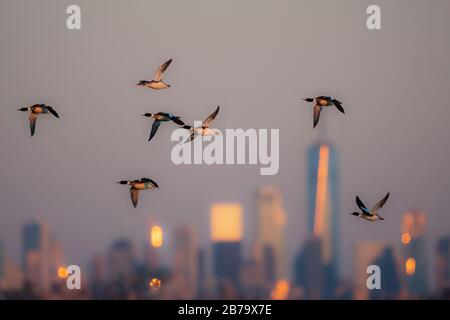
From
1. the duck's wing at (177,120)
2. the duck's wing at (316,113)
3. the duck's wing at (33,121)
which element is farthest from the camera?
the duck's wing at (33,121)

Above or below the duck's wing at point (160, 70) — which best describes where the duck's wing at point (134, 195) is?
below

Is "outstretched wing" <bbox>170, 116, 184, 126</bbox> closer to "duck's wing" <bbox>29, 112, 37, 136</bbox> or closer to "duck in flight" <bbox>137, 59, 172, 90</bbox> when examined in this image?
"duck in flight" <bbox>137, 59, 172, 90</bbox>

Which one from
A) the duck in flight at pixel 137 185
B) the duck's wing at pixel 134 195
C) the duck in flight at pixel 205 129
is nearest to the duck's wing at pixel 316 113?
the duck in flight at pixel 205 129

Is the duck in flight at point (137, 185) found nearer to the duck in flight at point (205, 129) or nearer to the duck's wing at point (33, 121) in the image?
the duck in flight at point (205, 129)

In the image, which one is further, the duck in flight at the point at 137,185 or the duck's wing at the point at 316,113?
the duck's wing at the point at 316,113

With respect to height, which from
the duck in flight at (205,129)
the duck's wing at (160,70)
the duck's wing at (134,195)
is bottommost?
the duck's wing at (134,195)
